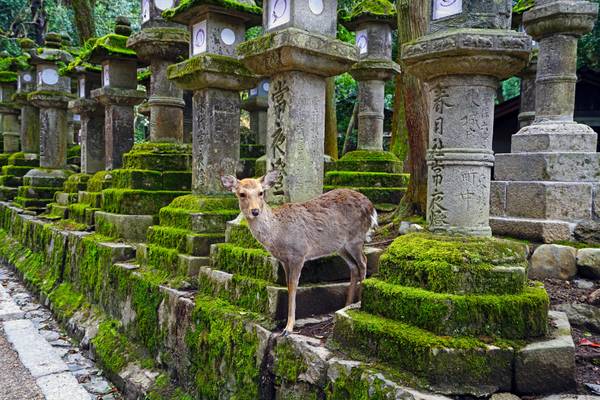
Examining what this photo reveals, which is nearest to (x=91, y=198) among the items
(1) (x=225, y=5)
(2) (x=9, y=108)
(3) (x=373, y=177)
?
(1) (x=225, y=5)

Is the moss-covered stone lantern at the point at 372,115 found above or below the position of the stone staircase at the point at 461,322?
above

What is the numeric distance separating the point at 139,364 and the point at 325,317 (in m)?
2.33

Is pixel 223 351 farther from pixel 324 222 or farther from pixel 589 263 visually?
pixel 589 263

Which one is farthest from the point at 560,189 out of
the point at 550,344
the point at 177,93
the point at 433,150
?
the point at 177,93

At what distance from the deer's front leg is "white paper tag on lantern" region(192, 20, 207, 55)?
3.13 m

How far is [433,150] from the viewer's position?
371 cm

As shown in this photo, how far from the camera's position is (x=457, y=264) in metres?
3.19

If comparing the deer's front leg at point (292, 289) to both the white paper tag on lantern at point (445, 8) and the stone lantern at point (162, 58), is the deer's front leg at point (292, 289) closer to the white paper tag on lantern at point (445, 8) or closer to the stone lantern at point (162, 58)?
the white paper tag on lantern at point (445, 8)

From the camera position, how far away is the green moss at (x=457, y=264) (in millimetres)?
3180

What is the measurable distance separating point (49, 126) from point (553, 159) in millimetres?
11000

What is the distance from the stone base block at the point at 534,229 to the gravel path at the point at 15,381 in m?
4.99

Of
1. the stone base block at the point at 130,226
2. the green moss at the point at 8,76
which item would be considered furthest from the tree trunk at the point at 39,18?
the stone base block at the point at 130,226

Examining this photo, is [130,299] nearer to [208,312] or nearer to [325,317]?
[208,312]

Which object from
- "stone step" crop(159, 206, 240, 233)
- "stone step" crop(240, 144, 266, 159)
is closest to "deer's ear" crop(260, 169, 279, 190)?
"stone step" crop(159, 206, 240, 233)
